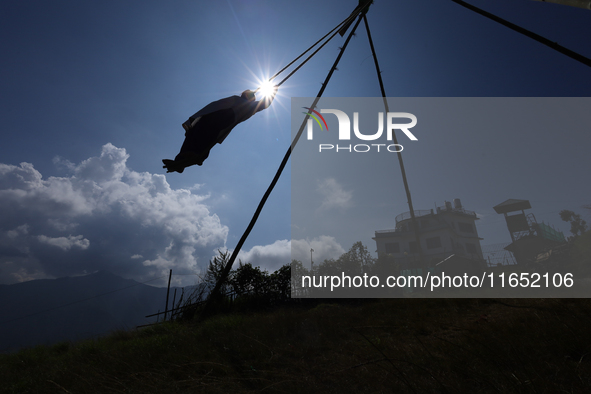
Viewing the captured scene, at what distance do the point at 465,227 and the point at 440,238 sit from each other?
3.84 metres

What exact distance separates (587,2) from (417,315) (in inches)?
265

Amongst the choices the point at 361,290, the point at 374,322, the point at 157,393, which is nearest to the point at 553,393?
the point at 157,393

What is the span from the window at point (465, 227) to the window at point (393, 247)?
685 cm

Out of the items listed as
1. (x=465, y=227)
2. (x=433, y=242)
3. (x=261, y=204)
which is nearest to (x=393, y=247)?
(x=433, y=242)

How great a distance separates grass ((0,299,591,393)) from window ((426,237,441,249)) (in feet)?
77.0

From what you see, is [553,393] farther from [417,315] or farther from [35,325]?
[35,325]

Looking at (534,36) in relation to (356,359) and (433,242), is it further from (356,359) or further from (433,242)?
(433,242)

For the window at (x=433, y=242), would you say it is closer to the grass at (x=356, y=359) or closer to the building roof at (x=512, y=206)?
the building roof at (x=512, y=206)

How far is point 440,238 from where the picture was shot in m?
27.7

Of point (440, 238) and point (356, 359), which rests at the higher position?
point (440, 238)

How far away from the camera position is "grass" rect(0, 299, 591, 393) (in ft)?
8.64

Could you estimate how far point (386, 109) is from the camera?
9398 mm

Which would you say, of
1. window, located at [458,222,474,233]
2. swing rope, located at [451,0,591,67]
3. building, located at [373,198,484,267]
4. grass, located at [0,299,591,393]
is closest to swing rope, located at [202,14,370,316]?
grass, located at [0,299,591,393]

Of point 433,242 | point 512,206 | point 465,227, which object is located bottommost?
point 433,242
